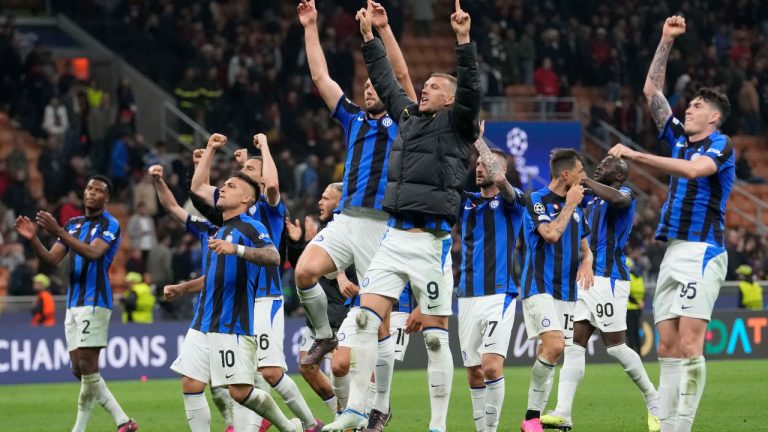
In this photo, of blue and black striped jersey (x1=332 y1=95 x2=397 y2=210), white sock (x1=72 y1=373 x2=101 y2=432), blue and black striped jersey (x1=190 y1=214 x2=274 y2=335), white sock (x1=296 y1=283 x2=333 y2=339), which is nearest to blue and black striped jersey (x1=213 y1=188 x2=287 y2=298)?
white sock (x1=296 y1=283 x2=333 y2=339)

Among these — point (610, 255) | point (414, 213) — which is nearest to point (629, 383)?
point (610, 255)

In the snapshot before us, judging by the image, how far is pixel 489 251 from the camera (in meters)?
11.9

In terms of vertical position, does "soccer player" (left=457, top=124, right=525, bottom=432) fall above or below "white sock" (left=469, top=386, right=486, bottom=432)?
above

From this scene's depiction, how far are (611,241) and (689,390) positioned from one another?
3776 millimetres

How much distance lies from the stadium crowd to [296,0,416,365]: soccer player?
497 inches

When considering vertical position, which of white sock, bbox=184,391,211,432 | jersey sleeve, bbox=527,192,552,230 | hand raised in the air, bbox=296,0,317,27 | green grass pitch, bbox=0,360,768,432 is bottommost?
green grass pitch, bbox=0,360,768,432

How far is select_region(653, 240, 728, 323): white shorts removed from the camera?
10.3 metres

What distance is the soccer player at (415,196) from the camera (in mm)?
9547

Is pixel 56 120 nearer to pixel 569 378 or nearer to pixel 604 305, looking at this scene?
pixel 604 305

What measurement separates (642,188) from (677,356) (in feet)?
71.0

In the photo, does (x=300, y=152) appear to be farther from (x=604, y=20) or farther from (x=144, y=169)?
(x=604, y=20)

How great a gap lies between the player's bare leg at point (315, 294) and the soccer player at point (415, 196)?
0.68m

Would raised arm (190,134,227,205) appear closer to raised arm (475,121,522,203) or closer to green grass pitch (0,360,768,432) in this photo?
raised arm (475,121,522,203)

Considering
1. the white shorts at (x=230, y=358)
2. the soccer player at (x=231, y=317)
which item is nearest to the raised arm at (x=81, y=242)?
the soccer player at (x=231, y=317)
